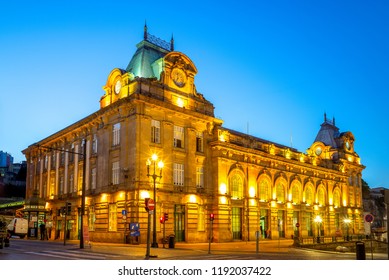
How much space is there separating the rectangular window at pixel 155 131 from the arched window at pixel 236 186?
35.8 ft

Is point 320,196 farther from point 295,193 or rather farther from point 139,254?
point 139,254

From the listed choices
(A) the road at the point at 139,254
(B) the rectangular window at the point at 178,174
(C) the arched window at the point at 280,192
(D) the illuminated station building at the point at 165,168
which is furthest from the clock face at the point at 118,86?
(C) the arched window at the point at 280,192

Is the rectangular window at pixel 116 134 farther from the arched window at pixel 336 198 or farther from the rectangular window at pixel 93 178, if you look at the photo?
the arched window at pixel 336 198

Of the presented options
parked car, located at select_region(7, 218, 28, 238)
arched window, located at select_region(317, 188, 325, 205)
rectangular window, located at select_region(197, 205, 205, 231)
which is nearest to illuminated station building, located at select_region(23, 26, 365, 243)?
rectangular window, located at select_region(197, 205, 205, 231)

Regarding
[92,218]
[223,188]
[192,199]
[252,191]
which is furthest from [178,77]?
[92,218]

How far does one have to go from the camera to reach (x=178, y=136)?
44.0 metres

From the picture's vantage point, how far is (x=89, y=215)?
4488 cm

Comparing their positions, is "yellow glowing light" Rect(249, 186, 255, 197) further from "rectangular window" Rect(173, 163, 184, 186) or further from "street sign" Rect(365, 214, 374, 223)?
"street sign" Rect(365, 214, 374, 223)

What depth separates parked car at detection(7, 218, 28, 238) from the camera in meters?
46.0

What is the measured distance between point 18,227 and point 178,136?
19.2 metres

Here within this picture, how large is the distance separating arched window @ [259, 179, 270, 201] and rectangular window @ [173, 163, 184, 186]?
13148 millimetres

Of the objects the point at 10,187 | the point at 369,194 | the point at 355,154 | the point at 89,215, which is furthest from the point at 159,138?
the point at 10,187

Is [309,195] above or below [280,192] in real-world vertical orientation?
below
